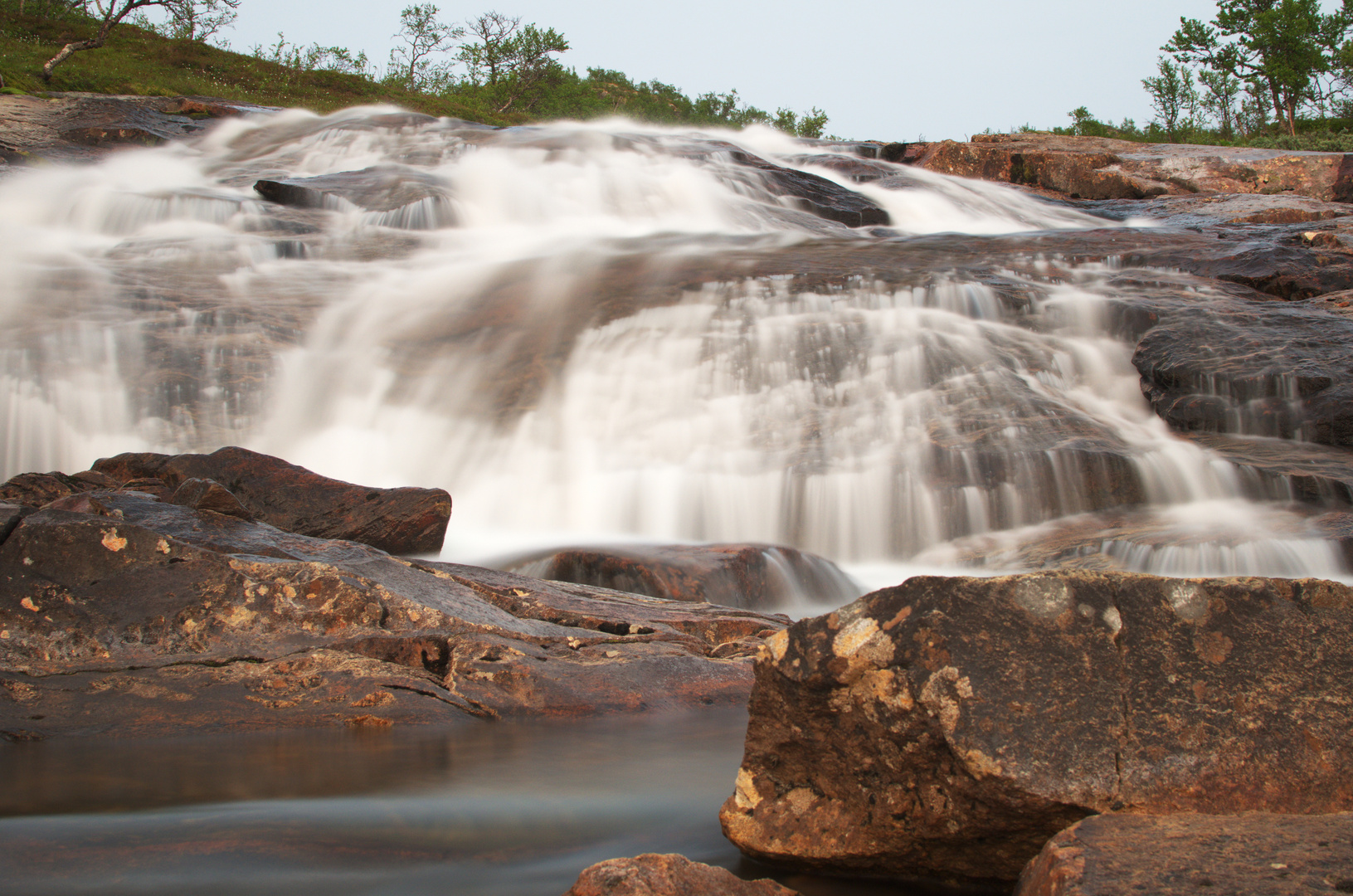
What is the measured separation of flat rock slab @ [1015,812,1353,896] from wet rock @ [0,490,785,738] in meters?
2.14

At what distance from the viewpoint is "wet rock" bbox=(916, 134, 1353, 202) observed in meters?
21.5

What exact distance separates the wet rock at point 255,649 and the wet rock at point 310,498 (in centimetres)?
230

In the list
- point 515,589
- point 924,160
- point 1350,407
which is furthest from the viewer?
point 924,160

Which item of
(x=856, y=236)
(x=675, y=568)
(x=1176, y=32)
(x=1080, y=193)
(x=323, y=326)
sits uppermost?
(x=1176, y=32)

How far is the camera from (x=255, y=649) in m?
3.46

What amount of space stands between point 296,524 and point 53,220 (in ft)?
36.8

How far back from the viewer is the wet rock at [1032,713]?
1.79m

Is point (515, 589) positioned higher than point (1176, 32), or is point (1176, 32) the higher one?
point (1176, 32)

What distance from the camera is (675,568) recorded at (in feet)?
20.1

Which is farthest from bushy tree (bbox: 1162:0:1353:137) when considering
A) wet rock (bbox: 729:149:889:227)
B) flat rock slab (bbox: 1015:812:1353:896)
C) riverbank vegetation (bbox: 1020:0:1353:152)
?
flat rock slab (bbox: 1015:812:1353:896)

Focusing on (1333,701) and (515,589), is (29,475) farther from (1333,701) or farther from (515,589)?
(1333,701)

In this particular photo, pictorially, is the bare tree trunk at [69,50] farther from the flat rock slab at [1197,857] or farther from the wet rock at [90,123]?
the flat rock slab at [1197,857]

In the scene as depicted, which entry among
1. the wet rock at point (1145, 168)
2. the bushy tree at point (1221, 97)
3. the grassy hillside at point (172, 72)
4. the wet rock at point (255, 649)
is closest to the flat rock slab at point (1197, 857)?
the wet rock at point (255, 649)

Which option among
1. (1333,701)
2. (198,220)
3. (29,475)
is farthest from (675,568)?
(198,220)
